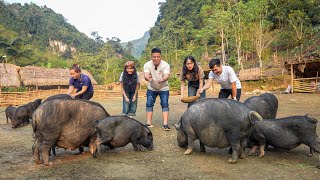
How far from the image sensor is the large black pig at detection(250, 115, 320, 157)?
4836mm

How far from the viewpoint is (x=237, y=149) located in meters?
4.69

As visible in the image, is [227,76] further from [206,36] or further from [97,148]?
[206,36]

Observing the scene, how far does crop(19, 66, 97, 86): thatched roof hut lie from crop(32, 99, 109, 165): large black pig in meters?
30.6

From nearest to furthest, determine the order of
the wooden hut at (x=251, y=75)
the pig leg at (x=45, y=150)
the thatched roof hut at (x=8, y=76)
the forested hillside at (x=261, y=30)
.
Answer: the pig leg at (x=45, y=150) < the thatched roof hut at (x=8, y=76) < the wooden hut at (x=251, y=75) < the forested hillside at (x=261, y=30)

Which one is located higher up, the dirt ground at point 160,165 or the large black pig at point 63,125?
the large black pig at point 63,125

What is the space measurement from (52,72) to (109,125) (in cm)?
3474

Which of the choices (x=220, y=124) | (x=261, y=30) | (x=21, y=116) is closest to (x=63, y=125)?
(x=220, y=124)

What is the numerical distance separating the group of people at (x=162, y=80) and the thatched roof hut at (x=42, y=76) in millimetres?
28187

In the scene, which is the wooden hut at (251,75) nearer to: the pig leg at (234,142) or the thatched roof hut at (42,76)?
the thatched roof hut at (42,76)

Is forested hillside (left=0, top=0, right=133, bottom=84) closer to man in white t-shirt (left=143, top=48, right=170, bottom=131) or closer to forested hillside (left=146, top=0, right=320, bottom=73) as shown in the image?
forested hillside (left=146, top=0, right=320, bottom=73)

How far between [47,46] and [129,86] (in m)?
95.1

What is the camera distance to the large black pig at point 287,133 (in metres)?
4.84

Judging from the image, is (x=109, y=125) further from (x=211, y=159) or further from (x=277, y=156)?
(x=277, y=156)

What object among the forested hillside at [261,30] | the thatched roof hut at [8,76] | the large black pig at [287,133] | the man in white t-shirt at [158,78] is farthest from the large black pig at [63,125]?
the forested hillside at [261,30]
